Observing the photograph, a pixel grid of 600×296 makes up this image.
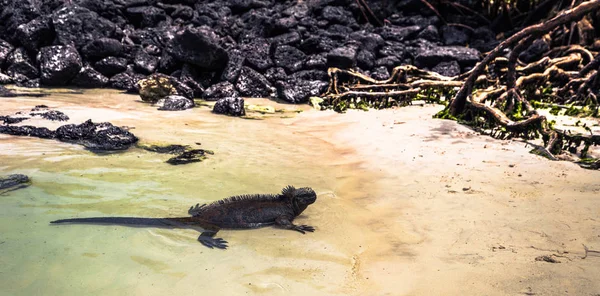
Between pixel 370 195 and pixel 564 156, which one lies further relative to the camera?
pixel 564 156

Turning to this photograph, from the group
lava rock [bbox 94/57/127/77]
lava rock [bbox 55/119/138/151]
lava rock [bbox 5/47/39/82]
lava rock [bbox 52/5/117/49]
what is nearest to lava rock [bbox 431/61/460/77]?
lava rock [bbox 55/119/138/151]

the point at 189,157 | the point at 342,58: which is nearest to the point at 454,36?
the point at 342,58

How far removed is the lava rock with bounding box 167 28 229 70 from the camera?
12820mm

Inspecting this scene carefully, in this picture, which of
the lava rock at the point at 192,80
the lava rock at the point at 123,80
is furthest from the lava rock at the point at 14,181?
the lava rock at the point at 123,80

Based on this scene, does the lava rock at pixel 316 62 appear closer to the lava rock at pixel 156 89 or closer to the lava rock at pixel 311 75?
the lava rock at pixel 311 75

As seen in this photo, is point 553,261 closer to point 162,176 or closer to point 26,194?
point 162,176

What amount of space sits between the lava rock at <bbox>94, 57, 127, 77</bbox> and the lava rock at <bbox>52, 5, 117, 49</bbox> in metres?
1.06

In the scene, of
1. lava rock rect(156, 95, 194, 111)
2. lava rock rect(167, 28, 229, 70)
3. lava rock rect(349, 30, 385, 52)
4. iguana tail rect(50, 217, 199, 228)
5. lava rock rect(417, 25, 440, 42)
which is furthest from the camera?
lava rock rect(417, 25, 440, 42)

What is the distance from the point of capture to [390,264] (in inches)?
120

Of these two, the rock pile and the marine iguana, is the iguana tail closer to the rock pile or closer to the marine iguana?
the marine iguana

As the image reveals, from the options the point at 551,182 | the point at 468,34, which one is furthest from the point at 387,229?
the point at 468,34

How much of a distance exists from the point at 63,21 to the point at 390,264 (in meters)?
14.9

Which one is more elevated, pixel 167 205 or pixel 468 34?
pixel 468 34

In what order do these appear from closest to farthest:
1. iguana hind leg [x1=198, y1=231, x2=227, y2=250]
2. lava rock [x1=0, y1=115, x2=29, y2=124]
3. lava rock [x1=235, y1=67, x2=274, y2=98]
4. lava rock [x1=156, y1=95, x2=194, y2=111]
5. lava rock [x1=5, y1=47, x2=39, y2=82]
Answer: iguana hind leg [x1=198, y1=231, x2=227, y2=250] < lava rock [x1=0, y1=115, x2=29, y2=124] < lava rock [x1=156, y1=95, x2=194, y2=111] < lava rock [x1=235, y1=67, x2=274, y2=98] < lava rock [x1=5, y1=47, x2=39, y2=82]
